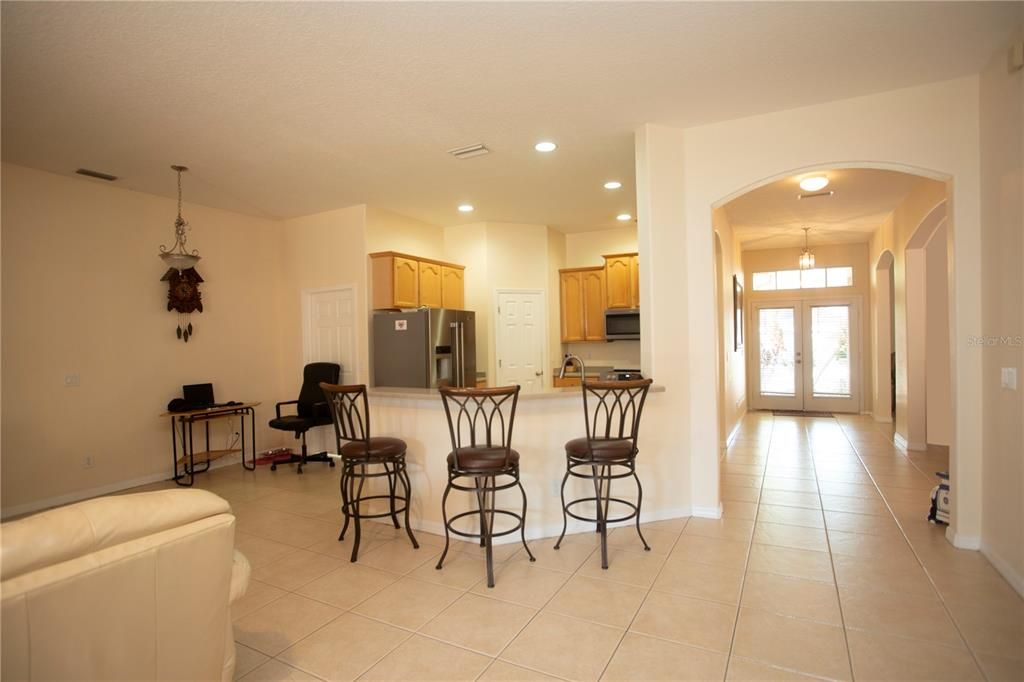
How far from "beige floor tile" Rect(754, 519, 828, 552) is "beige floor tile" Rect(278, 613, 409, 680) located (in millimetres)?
2406

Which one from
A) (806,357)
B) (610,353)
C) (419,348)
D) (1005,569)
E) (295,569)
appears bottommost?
(295,569)

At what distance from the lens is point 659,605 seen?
8.38ft

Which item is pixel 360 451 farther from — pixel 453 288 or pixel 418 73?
pixel 453 288

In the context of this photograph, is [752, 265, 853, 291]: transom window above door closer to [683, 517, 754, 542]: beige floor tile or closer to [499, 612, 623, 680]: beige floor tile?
[683, 517, 754, 542]: beige floor tile

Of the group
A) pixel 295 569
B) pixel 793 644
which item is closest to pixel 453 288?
pixel 295 569

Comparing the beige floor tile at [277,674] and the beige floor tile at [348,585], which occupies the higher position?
the beige floor tile at [277,674]

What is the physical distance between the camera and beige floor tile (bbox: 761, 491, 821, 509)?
4.02m

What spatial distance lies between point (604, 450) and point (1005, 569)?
2.19 meters

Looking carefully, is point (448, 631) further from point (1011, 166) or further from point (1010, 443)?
point (1011, 166)

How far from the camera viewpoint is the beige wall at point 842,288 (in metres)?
8.30

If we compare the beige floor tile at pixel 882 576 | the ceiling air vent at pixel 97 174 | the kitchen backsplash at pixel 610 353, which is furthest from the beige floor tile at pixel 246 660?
the kitchen backsplash at pixel 610 353

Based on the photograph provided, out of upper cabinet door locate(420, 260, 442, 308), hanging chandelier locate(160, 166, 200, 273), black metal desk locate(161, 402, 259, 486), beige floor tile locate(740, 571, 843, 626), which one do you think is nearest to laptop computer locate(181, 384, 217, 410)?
black metal desk locate(161, 402, 259, 486)

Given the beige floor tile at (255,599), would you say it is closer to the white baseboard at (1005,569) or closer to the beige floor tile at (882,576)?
the beige floor tile at (882,576)

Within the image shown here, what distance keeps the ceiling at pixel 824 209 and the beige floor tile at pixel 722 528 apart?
2840 mm
